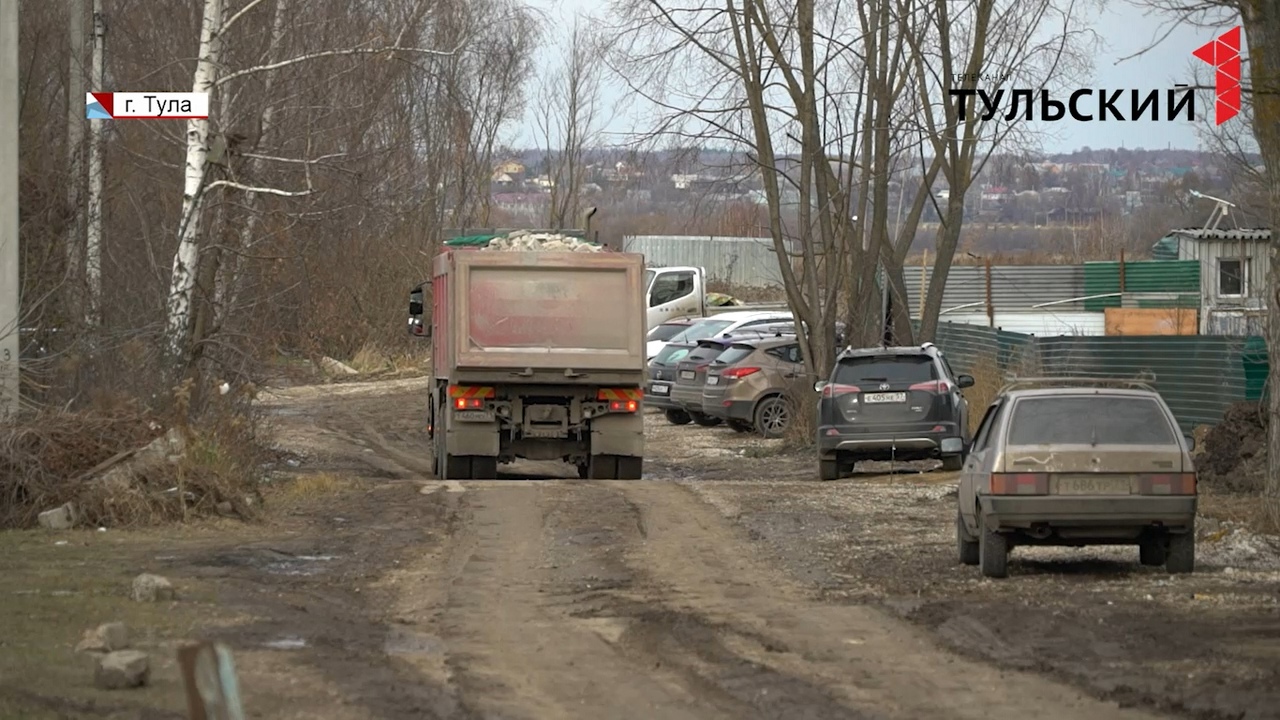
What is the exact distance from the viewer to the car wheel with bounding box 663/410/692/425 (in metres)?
32.5

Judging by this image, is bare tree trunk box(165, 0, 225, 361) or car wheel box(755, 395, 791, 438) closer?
bare tree trunk box(165, 0, 225, 361)

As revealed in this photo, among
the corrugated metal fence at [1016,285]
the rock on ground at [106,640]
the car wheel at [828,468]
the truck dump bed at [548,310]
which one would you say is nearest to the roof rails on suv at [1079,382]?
the rock on ground at [106,640]

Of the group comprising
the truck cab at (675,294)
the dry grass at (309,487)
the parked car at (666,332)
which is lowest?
the dry grass at (309,487)

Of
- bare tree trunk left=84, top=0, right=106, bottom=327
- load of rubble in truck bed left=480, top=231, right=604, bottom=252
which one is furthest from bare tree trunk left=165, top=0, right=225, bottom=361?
load of rubble in truck bed left=480, top=231, right=604, bottom=252

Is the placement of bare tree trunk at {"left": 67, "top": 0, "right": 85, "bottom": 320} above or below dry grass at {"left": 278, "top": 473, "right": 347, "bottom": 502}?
above

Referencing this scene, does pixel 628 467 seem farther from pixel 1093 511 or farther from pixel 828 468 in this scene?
pixel 1093 511

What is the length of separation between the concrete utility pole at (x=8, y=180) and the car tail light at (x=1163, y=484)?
9969mm

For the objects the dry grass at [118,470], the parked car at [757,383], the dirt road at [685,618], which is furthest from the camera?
the parked car at [757,383]

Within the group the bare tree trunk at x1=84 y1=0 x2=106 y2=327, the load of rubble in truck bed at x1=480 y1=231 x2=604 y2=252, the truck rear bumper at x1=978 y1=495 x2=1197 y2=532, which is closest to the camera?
the truck rear bumper at x1=978 y1=495 x2=1197 y2=532

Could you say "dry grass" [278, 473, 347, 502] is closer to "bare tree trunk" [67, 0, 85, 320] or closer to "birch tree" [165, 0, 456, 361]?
"birch tree" [165, 0, 456, 361]

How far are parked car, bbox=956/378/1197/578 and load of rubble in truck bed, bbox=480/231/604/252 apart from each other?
9644mm

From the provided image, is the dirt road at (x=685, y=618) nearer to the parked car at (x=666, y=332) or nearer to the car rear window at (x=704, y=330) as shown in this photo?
the car rear window at (x=704, y=330)

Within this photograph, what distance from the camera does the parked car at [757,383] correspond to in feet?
92.0

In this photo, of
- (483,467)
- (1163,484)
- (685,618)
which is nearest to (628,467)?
(483,467)
